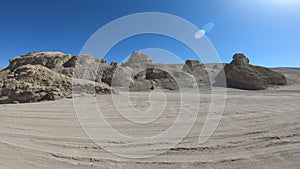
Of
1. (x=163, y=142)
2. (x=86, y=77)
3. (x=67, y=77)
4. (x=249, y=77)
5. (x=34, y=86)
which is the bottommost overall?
(x=163, y=142)

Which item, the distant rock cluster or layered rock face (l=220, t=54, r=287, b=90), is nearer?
the distant rock cluster

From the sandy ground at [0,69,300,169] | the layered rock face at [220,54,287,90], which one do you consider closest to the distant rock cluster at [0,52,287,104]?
the layered rock face at [220,54,287,90]

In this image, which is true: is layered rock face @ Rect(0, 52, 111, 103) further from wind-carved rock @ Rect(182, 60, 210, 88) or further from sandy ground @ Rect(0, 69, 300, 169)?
wind-carved rock @ Rect(182, 60, 210, 88)

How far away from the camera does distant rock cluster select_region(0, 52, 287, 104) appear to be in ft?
25.0

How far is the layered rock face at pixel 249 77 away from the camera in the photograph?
17.9 meters

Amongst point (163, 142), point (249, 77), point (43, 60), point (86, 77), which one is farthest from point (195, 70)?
point (163, 142)

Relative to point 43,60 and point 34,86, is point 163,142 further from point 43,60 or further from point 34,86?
point 43,60

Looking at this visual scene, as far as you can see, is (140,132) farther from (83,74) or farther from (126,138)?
(83,74)

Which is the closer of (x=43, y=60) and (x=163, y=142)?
(x=163, y=142)

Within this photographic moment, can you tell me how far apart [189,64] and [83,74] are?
1418cm

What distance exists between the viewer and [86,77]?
1134 centimetres

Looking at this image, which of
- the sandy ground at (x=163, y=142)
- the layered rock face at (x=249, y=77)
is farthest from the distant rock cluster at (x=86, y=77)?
the sandy ground at (x=163, y=142)

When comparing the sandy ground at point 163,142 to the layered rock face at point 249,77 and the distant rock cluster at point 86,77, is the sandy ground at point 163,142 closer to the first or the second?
the distant rock cluster at point 86,77

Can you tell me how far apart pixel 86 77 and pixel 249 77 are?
15.0 meters
